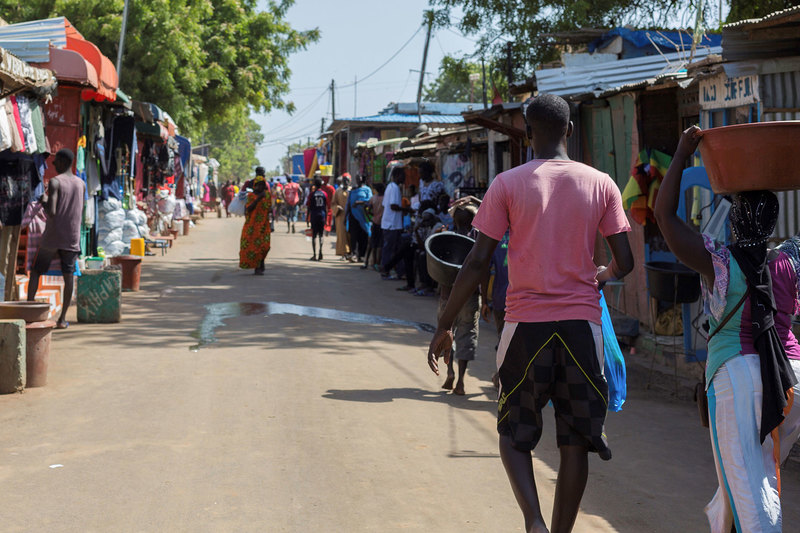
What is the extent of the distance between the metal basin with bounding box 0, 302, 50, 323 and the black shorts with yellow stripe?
17.0 ft

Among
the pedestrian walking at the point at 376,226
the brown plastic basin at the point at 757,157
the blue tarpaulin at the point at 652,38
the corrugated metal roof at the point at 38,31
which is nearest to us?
the brown plastic basin at the point at 757,157

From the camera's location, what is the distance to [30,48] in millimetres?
10312

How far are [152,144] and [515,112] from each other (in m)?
11.2

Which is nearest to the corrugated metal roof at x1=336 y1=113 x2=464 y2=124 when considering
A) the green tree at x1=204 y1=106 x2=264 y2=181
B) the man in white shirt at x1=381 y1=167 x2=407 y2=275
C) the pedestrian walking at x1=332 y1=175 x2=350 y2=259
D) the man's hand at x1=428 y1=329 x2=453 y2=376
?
the pedestrian walking at x1=332 y1=175 x2=350 y2=259

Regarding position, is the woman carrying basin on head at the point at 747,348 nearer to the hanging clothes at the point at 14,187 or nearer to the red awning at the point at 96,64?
the hanging clothes at the point at 14,187

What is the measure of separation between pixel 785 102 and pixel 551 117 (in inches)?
173

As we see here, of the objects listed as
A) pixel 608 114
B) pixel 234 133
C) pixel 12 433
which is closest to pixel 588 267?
pixel 12 433

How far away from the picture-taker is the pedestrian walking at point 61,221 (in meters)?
9.94

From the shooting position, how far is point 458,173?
1977 centimetres

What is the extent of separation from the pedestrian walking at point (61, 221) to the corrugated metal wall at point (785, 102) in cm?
712

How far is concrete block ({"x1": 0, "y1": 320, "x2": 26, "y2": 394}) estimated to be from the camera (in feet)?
23.4

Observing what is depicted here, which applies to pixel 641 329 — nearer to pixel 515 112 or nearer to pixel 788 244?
pixel 515 112

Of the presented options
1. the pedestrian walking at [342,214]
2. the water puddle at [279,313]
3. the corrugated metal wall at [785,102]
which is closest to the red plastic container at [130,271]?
the water puddle at [279,313]

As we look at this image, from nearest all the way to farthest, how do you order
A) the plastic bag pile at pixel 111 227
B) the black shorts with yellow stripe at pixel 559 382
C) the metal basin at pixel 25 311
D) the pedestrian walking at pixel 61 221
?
the black shorts with yellow stripe at pixel 559 382, the metal basin at pixel 25 311, the pedestrian walking at pixel 61 221, the plastic bag pile at pixel 111 227
